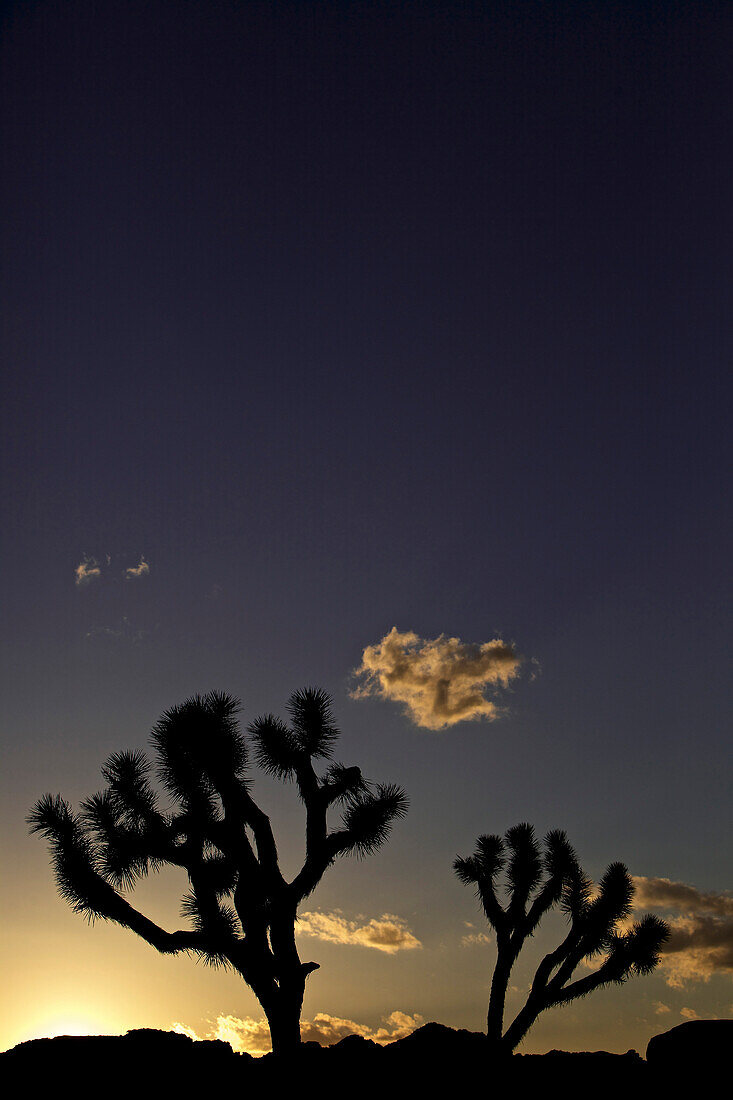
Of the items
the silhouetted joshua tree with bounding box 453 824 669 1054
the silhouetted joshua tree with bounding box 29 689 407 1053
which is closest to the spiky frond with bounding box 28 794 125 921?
the silhouetted joshua tree with bounding box 29 689 407 1053

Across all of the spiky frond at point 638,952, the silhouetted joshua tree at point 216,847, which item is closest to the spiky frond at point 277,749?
the silhouetted joshua tree at point 216,847

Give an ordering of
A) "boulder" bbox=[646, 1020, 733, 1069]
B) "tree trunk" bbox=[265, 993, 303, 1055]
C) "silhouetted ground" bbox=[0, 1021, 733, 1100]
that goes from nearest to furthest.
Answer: "silhouetted ground" bbox=[0, 1021, 733, 1100] < "boulder" bbox=[646, 1020, 733, 1069] < "tree trunk" bbox=[265, 993, 303, 1055]

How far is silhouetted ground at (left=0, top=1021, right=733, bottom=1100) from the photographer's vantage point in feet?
27.1

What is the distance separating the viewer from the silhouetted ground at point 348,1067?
827 cm

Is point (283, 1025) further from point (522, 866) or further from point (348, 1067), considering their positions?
point (522, 866)

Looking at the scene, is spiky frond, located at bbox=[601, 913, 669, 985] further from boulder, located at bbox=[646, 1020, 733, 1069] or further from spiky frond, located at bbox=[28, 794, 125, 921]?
spiky frond, located at bbox=[28, 794, 125, 921]

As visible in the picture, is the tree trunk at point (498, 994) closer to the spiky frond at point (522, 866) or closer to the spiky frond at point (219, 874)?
the spiky frond at point (522, 866)

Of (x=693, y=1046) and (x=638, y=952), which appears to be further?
(x=638, y=952)

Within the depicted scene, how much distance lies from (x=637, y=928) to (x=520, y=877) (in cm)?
220

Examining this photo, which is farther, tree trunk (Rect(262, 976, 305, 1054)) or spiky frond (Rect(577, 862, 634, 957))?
spiky frond (Rect(577, 862, 634, 957))

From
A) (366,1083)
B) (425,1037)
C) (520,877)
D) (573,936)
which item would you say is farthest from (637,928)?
(366,1083)

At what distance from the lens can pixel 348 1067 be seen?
31.6ft

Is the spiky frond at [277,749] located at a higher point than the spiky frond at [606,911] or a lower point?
higher

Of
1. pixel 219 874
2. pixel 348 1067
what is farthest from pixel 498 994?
pixel 219 874
